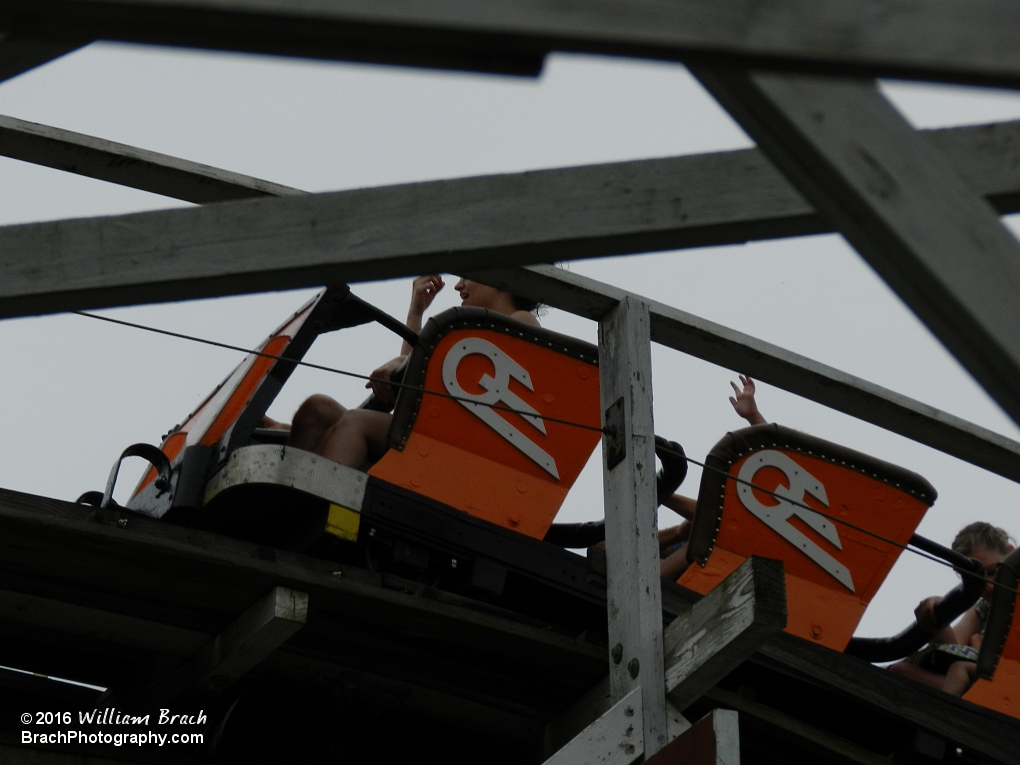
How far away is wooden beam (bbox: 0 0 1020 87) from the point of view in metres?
1.57

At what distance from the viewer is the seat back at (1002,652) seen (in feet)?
17.8

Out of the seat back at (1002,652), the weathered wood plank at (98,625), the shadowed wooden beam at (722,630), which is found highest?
the seat back at (1002,652)

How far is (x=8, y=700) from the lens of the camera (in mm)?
4492

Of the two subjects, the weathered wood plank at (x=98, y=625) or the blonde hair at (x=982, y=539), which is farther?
the blonde hair at (x=982, y=539)

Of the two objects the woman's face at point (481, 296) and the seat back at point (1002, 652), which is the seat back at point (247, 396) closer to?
the woman's face at point (481, 296)

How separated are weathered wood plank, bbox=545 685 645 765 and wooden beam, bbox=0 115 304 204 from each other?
1.91 meters

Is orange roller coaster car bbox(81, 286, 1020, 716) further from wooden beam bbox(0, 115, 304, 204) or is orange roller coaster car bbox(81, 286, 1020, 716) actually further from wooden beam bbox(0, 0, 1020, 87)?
wooden beam bbox(0, 0, 1020, 87)

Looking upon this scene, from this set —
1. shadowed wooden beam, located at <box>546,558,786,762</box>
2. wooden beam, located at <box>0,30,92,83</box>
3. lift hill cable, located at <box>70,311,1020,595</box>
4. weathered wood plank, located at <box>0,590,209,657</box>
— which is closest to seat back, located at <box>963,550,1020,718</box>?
lift hill cable, located at <box>70,311,1020,595</box>

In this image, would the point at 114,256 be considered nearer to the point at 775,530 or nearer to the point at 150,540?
the point at 150,540

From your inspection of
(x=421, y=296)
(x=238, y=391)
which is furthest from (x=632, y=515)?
(x=421, y=296)

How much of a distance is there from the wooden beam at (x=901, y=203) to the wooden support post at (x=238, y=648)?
255 cm

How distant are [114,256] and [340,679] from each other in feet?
7.96

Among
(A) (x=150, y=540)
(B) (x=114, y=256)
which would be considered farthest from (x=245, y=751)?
(B) (x=114, y=256)

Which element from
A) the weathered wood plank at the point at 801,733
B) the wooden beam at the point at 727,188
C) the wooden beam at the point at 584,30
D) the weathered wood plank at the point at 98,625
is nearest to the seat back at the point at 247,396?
the weathered wood plank at the point at 98,625
